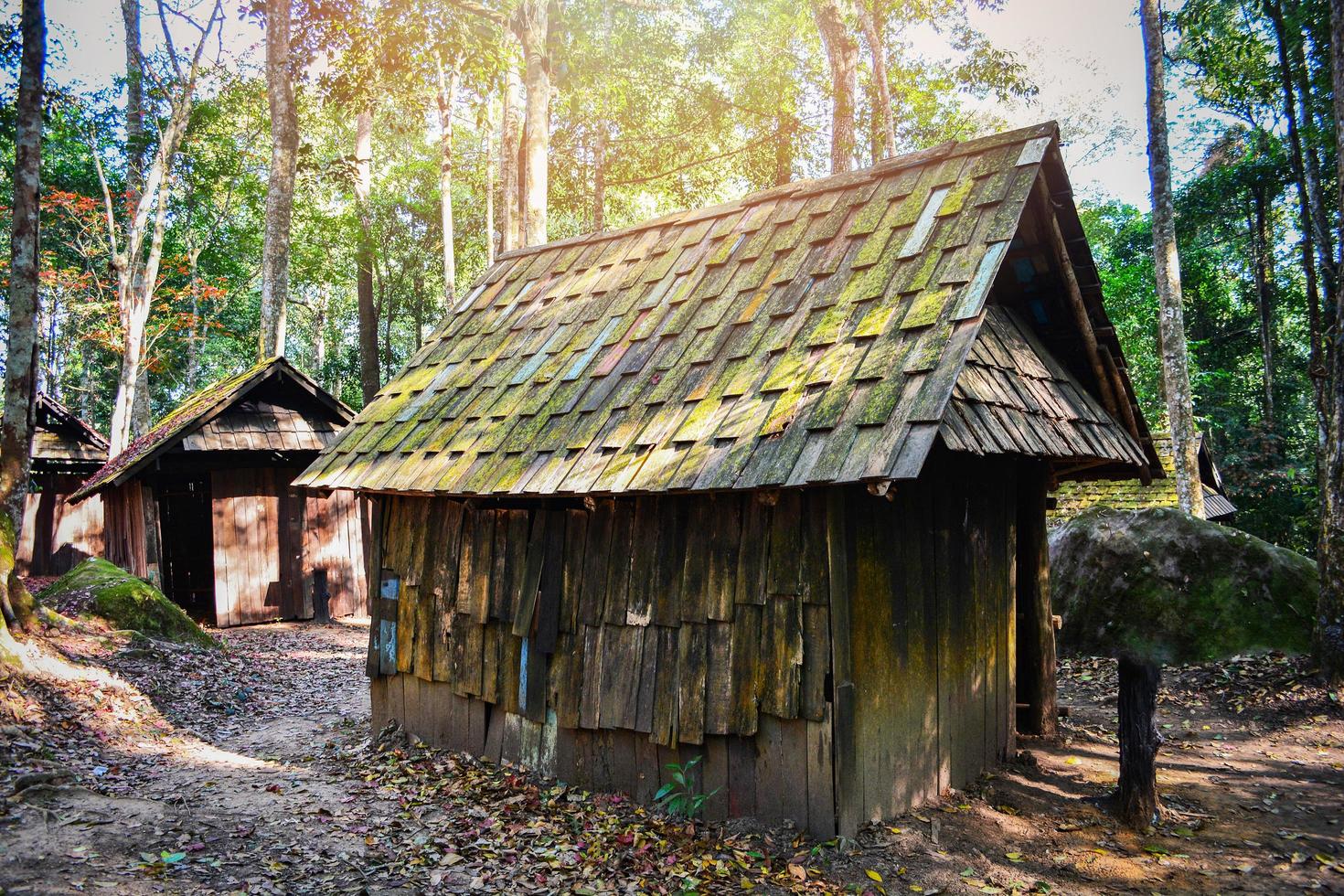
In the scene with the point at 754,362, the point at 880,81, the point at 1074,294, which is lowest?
the point at 754,362

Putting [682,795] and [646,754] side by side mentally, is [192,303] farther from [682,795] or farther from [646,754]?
[682,795]

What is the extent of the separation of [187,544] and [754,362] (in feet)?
56.8

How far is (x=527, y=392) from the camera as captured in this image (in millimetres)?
7730

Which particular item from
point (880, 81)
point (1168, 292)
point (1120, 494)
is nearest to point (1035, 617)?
point (1168, 292)

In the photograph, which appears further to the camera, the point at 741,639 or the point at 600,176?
the point at 600,176

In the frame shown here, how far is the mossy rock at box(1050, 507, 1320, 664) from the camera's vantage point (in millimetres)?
5883

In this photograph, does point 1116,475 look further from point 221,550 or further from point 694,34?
point 694,34

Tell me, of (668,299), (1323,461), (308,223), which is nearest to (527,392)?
(668,299)

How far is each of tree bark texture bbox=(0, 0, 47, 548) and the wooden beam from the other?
398 inches

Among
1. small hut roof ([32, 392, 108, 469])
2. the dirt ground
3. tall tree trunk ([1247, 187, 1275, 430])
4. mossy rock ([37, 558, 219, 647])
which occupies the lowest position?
the dirt ground

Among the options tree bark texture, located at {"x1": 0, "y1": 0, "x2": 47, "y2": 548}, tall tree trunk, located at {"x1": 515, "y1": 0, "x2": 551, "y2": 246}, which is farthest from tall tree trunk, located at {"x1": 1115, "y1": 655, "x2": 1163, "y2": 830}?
tall tree trunk, located at {"x1": 515, "y1": 0, "x2": 551, "y2": 246}

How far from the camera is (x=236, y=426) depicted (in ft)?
51.4

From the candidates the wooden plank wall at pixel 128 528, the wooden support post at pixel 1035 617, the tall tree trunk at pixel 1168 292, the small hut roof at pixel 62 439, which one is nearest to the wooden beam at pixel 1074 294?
the wooden support post at pixel 1035 617

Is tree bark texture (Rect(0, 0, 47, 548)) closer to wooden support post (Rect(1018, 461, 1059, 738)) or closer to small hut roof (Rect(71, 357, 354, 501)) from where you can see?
small hut roof (Rect(71, 357, 354, 501))
